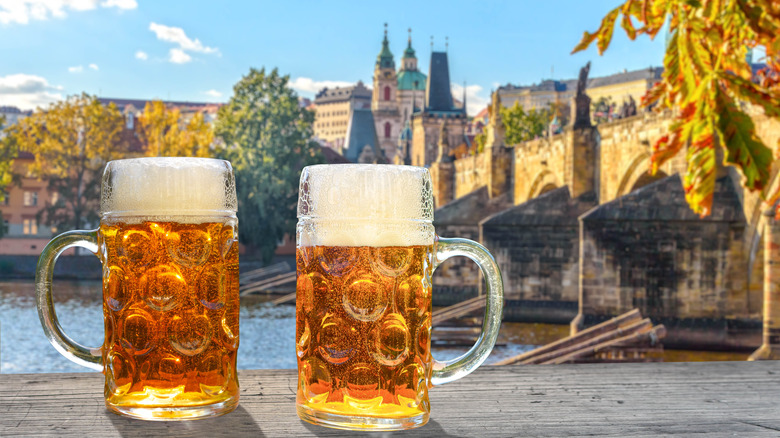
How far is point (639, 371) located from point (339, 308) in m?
0.87

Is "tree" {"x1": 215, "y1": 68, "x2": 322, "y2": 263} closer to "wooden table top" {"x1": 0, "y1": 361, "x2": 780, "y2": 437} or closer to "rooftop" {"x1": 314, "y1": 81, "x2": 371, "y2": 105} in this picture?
"wooden table top" {"x1": 0, "y1": 361, "x2": 780, "y2": 437}

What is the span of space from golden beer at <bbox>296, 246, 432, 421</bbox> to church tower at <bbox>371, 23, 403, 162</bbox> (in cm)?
10338

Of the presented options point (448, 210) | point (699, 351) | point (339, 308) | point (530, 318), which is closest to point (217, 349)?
point (339, 308)

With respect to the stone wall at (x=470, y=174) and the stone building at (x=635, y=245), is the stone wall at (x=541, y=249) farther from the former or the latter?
the stone wall at (x=470, y=174)

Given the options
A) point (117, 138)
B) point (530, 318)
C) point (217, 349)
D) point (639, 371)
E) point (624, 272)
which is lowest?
point (530, 318)

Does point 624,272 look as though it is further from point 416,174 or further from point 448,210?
point 416,174

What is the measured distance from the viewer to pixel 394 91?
11194 centimetres

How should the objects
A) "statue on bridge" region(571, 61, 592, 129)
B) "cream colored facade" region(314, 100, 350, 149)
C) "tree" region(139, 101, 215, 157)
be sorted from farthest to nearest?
"cream colored facade" region(314, 100, 350, 149), "tree" region(139, 101, 215, 157), "statue on bridge" region(571, 61, 592, 129)

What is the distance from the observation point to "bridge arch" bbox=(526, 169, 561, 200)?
25.1m

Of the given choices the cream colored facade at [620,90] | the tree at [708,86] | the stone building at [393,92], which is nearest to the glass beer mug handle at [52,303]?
the tree at [708,86]

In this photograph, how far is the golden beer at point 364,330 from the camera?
4.15 ft

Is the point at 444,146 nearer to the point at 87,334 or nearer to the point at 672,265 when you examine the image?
the point at 87,334

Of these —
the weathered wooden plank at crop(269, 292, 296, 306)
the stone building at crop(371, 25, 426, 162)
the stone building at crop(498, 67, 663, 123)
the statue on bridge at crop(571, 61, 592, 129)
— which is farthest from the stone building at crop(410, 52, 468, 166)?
the statue on bridge at crop(571, 61, 592, 129)

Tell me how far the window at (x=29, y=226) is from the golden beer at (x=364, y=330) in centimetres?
4740
